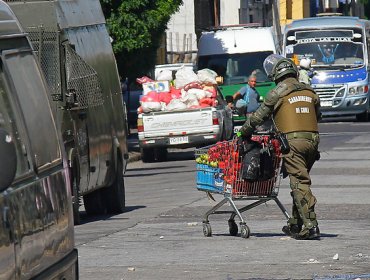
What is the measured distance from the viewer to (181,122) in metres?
28.5

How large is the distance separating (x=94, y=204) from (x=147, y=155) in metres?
12.2

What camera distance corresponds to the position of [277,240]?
13484 mm

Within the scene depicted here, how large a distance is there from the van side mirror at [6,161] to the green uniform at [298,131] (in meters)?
7.95

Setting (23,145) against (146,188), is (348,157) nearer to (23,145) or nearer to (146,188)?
(146,188)

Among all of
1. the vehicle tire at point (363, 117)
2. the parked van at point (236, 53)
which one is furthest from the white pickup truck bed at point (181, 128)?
the vehicle tire at point (363, 117)

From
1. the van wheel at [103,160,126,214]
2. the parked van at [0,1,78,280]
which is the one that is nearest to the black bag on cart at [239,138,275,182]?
the van wheel at [103,160,126,214]

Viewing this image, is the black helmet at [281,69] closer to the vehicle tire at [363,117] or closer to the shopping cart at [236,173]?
the shopping cart at [236,173]

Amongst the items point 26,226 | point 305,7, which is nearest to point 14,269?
point 26,226

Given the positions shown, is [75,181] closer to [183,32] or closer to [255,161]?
[255,161]

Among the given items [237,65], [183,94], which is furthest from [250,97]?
[237,65]

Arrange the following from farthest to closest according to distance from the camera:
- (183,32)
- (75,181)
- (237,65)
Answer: (183,32) → (237,65) → (75,181)

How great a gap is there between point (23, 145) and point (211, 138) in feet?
71.2

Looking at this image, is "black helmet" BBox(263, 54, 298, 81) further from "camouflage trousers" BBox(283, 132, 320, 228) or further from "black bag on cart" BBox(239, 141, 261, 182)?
"black bag on cart" BBox(239, 141, 261, 182)

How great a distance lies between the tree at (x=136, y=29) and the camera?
3288 centimetres
